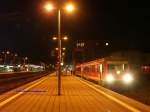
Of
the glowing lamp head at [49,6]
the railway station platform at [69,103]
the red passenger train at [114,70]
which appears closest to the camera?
the railway station platform at [69,103]

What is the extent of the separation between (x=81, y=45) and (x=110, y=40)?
39.7 feet

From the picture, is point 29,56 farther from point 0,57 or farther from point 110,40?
point 110,40

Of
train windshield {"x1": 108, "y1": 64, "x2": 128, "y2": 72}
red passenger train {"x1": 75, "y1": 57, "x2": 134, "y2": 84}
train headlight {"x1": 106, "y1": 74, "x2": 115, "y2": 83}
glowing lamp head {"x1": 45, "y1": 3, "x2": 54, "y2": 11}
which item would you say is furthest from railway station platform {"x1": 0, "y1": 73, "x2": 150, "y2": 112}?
train windshield {"x1": 108, "y1": 64, "x2": 128, "y2": 72}

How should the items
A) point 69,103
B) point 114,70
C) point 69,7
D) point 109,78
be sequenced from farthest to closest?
point 114,70 → point 109,78 → point 69,7 → point 69,103

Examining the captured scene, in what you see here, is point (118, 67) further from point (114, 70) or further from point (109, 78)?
point (109, 78)

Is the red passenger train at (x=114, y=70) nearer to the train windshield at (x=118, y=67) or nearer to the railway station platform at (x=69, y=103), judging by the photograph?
the train windshield at (x=118, y=67)

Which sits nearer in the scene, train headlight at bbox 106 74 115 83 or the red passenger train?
train headlight at bbox 106 74 115 83

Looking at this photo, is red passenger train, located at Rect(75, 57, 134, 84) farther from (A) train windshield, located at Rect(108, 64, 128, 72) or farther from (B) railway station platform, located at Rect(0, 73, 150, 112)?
(B) railway station platform, located at Rect(0, 73, 150, 112)

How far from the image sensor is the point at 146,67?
9038 cm

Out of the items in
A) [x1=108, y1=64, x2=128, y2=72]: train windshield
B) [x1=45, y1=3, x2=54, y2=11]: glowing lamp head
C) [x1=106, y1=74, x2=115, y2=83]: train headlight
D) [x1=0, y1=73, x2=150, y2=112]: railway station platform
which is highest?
[x1=45, y1=3, x2=54, y2=11]: glowing lamp head

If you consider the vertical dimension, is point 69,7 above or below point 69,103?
above

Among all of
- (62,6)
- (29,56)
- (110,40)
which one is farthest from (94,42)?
A: (62,6)

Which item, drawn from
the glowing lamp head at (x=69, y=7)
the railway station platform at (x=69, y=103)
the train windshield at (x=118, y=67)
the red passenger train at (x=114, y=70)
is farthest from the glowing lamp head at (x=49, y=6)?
the train windshield at (x=118, y=67)

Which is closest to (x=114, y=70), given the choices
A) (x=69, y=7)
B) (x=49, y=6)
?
(x=69, y=7)
